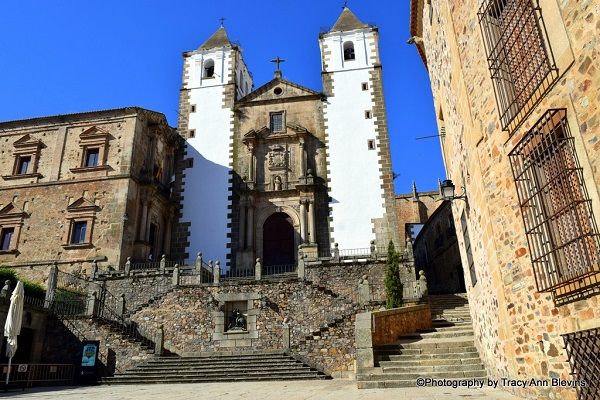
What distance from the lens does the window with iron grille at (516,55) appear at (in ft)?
18.8

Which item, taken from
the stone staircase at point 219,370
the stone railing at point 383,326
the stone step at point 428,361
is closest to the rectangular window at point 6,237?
the stone staircase at point 219,370

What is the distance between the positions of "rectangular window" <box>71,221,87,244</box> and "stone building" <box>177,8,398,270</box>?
16.5 feet

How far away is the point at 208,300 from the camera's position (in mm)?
18312

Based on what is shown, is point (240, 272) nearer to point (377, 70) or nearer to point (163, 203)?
point (163, 203)

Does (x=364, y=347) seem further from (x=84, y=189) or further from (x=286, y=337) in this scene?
(x=84, y=189)

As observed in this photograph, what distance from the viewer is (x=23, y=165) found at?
2533 cm

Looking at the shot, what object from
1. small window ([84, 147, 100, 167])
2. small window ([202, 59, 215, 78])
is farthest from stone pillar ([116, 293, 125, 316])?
small window ([202, 59, 215, 78])

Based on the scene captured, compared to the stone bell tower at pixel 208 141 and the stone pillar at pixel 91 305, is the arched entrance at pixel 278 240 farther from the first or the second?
the stone pillar at pixel 91 305

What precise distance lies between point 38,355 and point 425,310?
14.6 meters

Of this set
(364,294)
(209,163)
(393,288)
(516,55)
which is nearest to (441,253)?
(364,294)

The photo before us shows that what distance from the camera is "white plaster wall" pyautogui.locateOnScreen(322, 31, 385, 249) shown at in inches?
958

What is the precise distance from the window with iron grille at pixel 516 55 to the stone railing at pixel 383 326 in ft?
19.0

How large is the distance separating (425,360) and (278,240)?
16.7 meters

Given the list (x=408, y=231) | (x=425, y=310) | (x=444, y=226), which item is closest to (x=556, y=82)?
(x=425, y=310)
